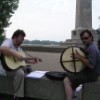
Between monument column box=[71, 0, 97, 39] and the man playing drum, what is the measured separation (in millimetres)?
31421

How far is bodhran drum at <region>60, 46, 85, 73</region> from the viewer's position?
5680mm

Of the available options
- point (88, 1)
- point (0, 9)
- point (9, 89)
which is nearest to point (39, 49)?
point (9, 89)

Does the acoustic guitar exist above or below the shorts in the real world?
above

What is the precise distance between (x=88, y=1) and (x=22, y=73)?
3260 centimetres

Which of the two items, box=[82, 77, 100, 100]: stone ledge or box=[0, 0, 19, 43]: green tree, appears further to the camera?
box=[0, 0, 19, 43]: green tree

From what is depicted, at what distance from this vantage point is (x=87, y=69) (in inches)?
221

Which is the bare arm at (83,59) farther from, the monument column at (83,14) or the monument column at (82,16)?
the monument column at (83,14)

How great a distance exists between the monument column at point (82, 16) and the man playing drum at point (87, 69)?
3142cm

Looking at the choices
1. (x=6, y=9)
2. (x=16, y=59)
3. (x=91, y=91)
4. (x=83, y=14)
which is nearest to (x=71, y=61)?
(x=91, y=91)

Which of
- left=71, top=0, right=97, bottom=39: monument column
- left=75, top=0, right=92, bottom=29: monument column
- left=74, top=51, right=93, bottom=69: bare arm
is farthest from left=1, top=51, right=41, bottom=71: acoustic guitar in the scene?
left=75, top=0, right=92, bottom=29: monument column

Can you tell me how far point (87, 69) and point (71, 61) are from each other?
34 centimetres

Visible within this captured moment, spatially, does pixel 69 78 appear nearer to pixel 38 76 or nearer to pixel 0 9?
pixel 38 76

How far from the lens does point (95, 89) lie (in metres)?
5.75

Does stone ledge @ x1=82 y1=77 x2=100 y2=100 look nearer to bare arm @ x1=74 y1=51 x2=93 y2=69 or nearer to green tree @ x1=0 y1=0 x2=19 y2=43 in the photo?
bare arm @ x1=74 y1=51 x2=93 y2=69
